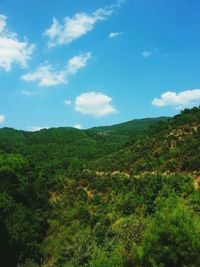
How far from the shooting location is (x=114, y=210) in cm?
6375

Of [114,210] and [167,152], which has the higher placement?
[167,152]

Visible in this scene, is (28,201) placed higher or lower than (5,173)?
lower

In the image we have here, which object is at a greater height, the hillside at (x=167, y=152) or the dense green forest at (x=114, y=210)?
the hillside at (x=167, y=152)

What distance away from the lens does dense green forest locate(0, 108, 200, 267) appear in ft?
124

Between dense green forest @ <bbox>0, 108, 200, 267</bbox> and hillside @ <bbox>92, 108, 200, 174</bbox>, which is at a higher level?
hillside @ <bbox>92, 108, 200, 174</bbox>

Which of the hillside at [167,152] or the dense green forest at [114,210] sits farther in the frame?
the hillside at [167,152]

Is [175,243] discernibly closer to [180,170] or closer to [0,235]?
[0,235]

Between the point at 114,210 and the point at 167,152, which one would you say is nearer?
the point at 114,210

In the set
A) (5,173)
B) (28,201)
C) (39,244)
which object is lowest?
(39,244)

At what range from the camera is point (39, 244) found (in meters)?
62.8

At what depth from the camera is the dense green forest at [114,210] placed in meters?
37.7

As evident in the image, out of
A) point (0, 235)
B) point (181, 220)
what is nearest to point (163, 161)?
point (0, 235)

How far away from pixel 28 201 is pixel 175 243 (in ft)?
135

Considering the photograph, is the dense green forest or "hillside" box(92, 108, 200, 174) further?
"hillside" box(92, 108, 200, 174)
